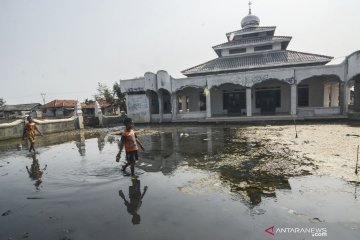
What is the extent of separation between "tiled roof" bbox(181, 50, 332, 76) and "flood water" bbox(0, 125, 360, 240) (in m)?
16.2

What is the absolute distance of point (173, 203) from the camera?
420 centimetres

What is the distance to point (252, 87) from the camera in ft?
71.3

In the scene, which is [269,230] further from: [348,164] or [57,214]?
[348,164]

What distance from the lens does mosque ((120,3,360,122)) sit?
18094mm

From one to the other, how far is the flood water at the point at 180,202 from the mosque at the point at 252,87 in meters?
14.0

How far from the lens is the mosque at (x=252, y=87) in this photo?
59.4 ft

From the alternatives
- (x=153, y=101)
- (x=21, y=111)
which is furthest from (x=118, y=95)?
(x=21, y=111)

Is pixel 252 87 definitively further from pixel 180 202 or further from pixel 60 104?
pixel 60 104

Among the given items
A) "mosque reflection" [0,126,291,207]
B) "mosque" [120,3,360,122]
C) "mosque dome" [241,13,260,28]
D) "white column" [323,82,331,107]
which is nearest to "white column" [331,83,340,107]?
"mosque" [120,3,360,122]

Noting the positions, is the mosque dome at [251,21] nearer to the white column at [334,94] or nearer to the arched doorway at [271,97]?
the arched doorway at [271,97]

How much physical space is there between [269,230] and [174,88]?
772 inches

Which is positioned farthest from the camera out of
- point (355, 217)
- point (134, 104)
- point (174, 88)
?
point (134, 104)

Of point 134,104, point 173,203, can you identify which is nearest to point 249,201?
point 173,203

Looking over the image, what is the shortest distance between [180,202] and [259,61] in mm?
20914
